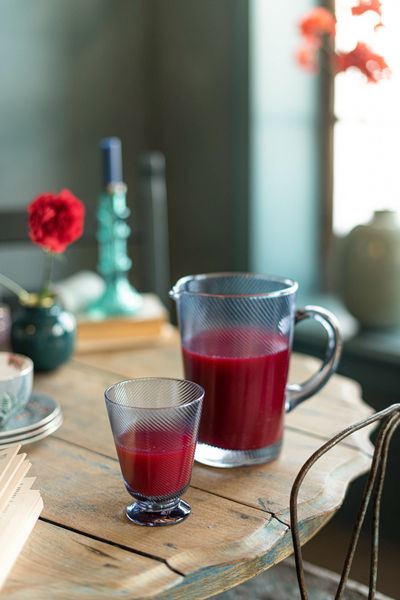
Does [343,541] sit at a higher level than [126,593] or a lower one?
lower

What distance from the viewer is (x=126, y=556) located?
2.54 feet

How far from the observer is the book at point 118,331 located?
1.55 meters

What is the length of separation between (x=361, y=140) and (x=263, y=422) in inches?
68.5

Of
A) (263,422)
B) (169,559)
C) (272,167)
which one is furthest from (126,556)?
(272,167)

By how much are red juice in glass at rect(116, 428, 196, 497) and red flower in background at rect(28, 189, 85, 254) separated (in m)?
0.50

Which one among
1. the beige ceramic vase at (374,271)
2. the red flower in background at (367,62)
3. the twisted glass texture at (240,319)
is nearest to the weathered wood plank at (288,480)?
the twisted glass texture at (240,319)

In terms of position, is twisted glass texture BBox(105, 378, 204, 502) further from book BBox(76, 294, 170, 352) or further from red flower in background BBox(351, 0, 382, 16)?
red flower in background BBox(351, 0, 382, 16)

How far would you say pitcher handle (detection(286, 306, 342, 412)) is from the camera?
1.04 m

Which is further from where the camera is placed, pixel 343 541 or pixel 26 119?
pixel 26 119

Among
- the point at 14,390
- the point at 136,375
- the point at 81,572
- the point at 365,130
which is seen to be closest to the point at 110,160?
the point at 136,375

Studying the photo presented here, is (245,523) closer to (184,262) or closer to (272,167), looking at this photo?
(272,167)

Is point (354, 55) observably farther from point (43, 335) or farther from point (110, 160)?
point (43, 335)

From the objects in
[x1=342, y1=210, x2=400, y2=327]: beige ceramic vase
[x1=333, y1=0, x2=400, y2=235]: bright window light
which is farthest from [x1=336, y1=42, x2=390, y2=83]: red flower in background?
[x1=342, y1=210, x2=400, y2=327]: beige ceramic vase

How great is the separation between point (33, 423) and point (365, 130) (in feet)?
5.76
